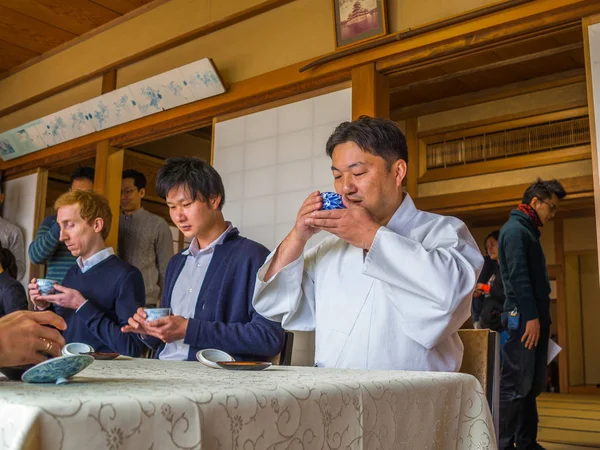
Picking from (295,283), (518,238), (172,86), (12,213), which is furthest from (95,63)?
(295,283)

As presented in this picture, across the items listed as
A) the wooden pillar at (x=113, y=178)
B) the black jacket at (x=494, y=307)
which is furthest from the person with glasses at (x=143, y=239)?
the black jacket at (x=494, y=307)

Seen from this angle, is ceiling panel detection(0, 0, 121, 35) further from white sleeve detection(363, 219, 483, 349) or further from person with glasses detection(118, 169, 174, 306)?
white sleeve detection(363, 219, 483, 349)

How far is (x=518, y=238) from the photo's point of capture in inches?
116

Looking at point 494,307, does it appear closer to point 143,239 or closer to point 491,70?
point 143,239

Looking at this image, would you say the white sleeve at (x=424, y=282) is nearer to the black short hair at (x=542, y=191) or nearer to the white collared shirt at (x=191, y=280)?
the white collared shirt at (x=191, y=280)

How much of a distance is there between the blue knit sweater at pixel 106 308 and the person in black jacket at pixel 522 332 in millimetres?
1696

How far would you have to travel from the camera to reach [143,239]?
13.0 ft

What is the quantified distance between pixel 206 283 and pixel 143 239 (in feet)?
6.78

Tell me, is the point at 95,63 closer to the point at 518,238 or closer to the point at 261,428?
the point at 518,238

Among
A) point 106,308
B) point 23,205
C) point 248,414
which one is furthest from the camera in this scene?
point 23,205

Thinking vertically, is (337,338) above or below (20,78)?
below

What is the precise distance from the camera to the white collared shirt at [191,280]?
2.05m

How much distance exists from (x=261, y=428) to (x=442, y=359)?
31.3 inches

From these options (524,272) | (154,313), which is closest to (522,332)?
(524,272)
